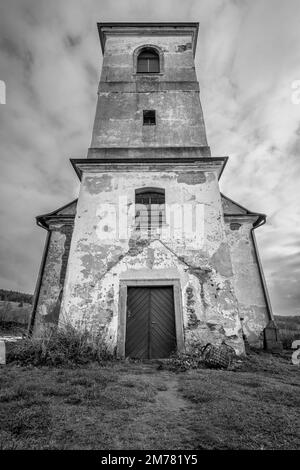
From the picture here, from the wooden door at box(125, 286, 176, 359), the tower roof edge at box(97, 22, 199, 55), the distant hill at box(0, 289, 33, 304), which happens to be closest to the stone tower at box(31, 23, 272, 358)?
the wooden door at box(125, 286, 176, 359)

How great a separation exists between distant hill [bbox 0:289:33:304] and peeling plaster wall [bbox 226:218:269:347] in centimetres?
2624

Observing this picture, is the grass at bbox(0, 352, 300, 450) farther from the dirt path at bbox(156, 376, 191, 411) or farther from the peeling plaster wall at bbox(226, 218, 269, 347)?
the peeling plaster wall at bbox(226, 218, 269, 347)

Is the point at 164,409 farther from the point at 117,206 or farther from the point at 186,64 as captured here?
the point at 186,64

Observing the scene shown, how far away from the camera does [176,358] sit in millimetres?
6969

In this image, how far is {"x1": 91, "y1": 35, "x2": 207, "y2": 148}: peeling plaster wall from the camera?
10.4m

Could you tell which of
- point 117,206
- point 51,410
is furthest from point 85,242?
point 51,410

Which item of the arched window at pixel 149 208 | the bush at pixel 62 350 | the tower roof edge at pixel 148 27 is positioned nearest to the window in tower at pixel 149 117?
the arched window at pixel 149 208

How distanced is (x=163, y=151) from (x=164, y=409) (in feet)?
27.2

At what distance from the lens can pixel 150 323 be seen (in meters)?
7.95

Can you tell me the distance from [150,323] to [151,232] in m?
2.76

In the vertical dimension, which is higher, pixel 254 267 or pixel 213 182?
pixel 213 182

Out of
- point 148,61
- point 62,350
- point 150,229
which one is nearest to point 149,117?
point 148,61

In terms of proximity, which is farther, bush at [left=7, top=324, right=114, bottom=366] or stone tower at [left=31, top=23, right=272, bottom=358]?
stone tower at [left=31, top=23, right=272, bottom=358]
